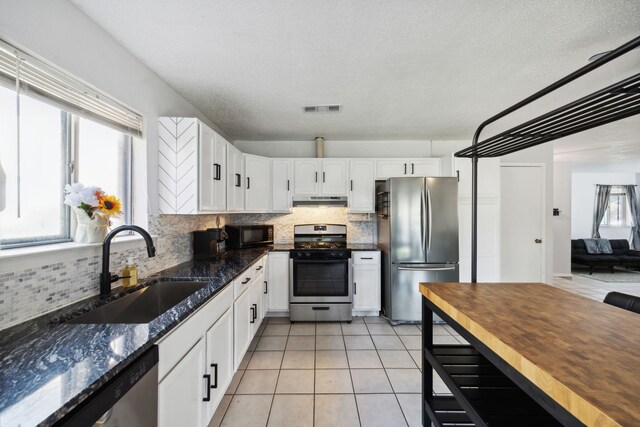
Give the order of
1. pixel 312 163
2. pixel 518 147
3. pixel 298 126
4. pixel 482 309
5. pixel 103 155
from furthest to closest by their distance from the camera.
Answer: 1. pixel 312 163
2. pixel 298 126
3. pixel 103 155
4. pixel 518 147
5. pixel 482 309

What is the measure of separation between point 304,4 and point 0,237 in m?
1.83

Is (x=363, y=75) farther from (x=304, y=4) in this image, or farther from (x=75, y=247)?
(x=75, y=247)

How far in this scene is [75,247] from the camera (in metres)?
1.42

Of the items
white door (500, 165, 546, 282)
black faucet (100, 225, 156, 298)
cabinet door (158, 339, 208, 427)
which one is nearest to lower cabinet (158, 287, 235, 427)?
cabinet door (158, 339, 208, 427)

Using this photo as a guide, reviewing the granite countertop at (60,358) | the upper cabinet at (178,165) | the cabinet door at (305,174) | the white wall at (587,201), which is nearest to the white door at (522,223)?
the cabinet door at (305,174)

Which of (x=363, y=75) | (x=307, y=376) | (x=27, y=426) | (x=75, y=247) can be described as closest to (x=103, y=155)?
(x=75, y=247)

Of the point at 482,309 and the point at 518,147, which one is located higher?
the point at 518,147

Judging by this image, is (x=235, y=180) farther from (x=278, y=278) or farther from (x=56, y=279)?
(x=56, y=279)

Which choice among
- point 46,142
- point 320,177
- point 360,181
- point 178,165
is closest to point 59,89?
point 46,142

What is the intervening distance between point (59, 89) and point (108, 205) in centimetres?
63

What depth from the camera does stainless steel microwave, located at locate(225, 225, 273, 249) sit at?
3316mm

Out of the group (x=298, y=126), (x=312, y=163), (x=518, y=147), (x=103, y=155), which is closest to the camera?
(x=518, y=147)

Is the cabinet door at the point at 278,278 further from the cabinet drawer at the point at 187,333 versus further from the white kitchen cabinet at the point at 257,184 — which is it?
the cabinet drawer at the point at 187,333

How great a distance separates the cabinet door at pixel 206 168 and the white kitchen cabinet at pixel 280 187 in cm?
123
